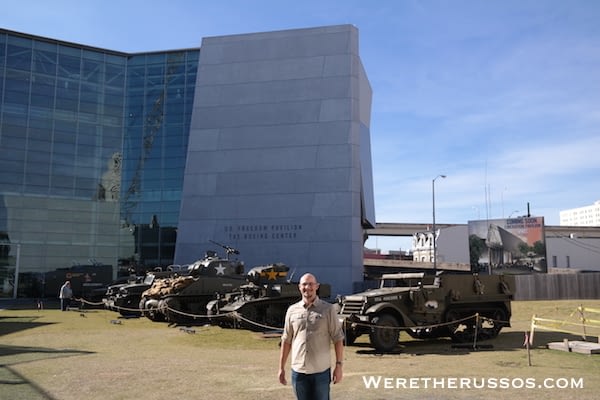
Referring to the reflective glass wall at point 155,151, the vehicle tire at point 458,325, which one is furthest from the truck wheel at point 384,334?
the reflective glass wall at point 155,151

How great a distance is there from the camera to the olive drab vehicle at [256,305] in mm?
19344

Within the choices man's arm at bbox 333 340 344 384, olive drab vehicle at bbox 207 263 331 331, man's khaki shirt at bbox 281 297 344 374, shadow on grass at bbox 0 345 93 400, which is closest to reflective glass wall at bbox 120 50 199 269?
olive drab vehicle at bbox 207 263 331 331

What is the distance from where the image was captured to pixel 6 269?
40.6 m

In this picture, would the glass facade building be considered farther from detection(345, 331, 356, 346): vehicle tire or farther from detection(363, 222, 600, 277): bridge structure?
detection(345, 331, 356, 346): vehicle tire

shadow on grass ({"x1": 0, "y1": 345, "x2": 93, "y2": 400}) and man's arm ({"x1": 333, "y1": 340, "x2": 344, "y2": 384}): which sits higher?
man's arm ({"x1": 333, "y1": 340, "x2": 344, "y2": 384})

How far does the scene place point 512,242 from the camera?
46.1m

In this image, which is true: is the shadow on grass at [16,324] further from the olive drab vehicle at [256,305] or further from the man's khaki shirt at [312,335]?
the man's khaki shirt at [312,335]

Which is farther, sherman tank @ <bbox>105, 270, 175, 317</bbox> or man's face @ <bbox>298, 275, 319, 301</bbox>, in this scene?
sherman tank @ <bbox>105, 270, 175, 317</bbox>

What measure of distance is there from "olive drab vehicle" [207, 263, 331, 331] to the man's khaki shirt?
45.1 feet

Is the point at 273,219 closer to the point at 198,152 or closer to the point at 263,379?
the point at 198,152

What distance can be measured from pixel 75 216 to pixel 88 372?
35679 millimetres

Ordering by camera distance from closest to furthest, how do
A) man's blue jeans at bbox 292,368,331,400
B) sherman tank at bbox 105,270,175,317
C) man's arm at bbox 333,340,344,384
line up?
man's blue jeans at bbox 292,368,331,400 → man's arm at bbox 333,340,344,384 → sherman tank at bbox 105,270,175,317

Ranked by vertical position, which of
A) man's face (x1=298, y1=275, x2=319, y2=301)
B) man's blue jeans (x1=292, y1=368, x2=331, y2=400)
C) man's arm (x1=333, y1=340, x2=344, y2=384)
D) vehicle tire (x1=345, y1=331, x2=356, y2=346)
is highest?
man's face (x1=298, y1=275, x2=319, y2=301)

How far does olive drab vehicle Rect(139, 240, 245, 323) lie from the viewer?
22.0 m
